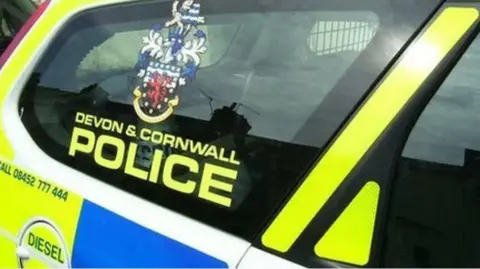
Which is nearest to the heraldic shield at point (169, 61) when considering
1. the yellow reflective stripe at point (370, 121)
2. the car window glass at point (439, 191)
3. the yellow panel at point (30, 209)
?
the yellow panel at point (30, 209)

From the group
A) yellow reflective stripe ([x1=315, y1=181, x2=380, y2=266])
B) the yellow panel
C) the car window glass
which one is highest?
the car window glass

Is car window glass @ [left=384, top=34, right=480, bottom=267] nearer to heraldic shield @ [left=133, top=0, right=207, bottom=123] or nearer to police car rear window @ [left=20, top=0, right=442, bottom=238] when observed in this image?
police car rear window @ [left=20, top=0, right=442, bottom=238]

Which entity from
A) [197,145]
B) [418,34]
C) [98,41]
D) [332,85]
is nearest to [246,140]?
[197,145]

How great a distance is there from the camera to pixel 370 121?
4.34ft

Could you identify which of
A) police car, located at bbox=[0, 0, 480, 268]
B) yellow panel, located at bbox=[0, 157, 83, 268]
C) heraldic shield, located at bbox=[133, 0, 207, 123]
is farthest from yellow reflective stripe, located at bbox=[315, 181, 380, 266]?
yellow panel, located at bbox=[0, 157, 83, 268]

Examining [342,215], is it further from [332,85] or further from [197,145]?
[197,145]

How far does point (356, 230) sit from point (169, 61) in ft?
2.06

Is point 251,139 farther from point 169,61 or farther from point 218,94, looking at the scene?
point 169,61

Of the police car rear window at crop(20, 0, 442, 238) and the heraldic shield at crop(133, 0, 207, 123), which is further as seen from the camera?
the heraldic shield at crop(133, 0, 207, 123)

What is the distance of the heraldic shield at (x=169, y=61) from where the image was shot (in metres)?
1.64

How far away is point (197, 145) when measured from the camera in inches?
62.0

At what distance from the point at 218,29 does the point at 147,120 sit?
28 centimetres

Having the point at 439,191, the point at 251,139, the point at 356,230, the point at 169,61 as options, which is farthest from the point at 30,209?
the point at 439,191

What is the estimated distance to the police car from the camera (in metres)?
1.33
